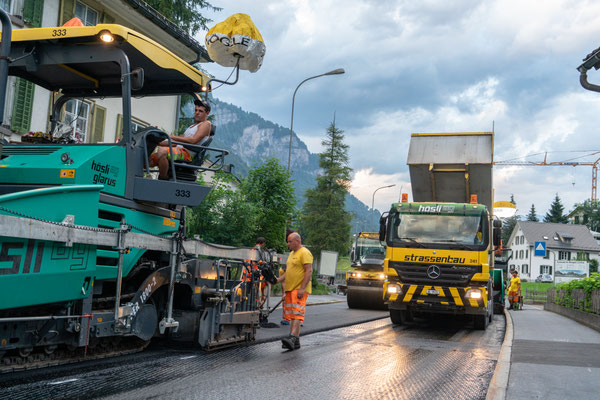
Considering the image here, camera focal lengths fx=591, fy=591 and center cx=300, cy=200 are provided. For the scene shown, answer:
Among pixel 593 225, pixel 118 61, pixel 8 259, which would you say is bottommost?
pixel 8 259

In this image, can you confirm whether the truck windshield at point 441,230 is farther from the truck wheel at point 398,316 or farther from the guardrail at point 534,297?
the guardrail at point 534,297

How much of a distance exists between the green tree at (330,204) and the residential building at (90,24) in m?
43.9

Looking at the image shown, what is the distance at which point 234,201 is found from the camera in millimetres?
18969

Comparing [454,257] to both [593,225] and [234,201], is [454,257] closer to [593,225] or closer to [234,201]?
[234,201]

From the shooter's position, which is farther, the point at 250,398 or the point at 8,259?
the point at 250,398

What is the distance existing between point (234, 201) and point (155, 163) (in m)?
12.6

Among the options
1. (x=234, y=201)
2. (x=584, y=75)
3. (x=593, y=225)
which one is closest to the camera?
(x=584, y=75)

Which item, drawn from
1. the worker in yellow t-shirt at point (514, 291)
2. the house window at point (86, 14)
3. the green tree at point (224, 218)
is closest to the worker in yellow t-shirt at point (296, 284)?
the green tree at point (224, 218)

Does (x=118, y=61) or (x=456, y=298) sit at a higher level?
(x=118, y=61)

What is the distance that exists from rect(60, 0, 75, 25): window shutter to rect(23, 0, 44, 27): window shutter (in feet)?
2.54

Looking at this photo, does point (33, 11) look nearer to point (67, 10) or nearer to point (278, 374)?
point (67, 10)

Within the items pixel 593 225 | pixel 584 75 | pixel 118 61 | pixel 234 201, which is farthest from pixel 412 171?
pixel 593 225

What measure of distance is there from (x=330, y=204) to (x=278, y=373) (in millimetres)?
60342

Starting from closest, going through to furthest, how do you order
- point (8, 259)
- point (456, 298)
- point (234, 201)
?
1. point (8, 259)
2. point (456, 298)
3. point (234, 201)
